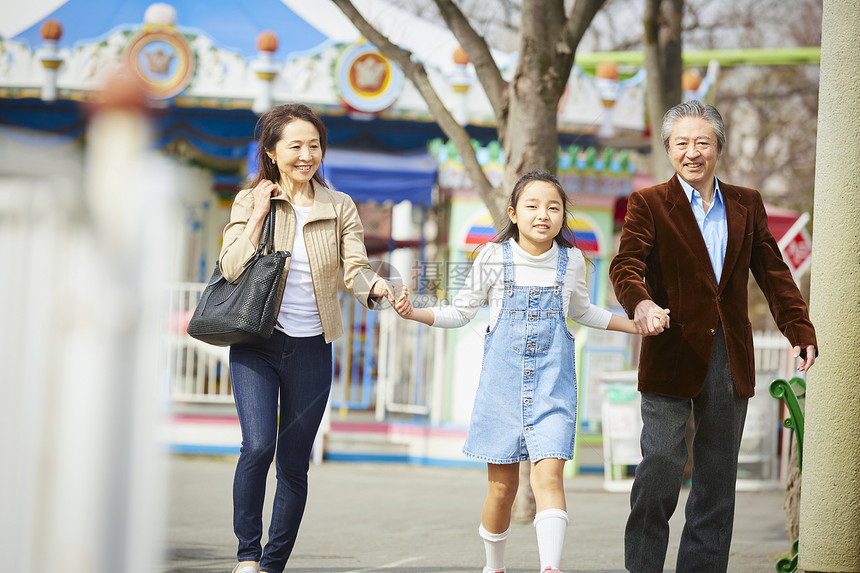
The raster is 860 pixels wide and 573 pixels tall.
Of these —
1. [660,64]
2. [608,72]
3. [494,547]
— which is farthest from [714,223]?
[608,72]

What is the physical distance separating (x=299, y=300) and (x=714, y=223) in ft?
5.25

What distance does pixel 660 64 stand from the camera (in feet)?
29.9

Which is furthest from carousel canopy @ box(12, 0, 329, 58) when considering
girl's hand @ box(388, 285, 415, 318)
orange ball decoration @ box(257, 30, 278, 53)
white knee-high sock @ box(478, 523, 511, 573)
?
white knee-high sock @ box(478, 523, 511, 573)

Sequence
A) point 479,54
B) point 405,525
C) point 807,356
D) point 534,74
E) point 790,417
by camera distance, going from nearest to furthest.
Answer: point 807,356 → point 790,417 → point 534,74 → point 479,54 → point 405,525

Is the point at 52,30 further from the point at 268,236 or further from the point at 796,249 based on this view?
the point at 268,236

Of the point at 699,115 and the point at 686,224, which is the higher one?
the point at 699,115

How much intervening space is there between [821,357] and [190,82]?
7992 millimetres

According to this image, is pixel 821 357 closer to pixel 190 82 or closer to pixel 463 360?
pixel 463 360

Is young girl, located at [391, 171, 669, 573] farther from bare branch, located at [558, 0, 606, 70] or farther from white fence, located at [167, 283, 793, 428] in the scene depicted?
white fence, located at [167, 283, 793, 428]

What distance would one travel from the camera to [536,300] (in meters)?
3.87

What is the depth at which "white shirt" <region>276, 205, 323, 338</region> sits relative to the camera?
12.9ft

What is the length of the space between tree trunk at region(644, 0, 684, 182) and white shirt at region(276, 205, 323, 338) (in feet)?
18.6

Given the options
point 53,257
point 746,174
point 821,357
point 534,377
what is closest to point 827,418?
A: point 821,357

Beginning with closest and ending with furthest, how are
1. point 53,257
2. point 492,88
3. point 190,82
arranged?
point 53,257 → point 492,88 → point 190,82
